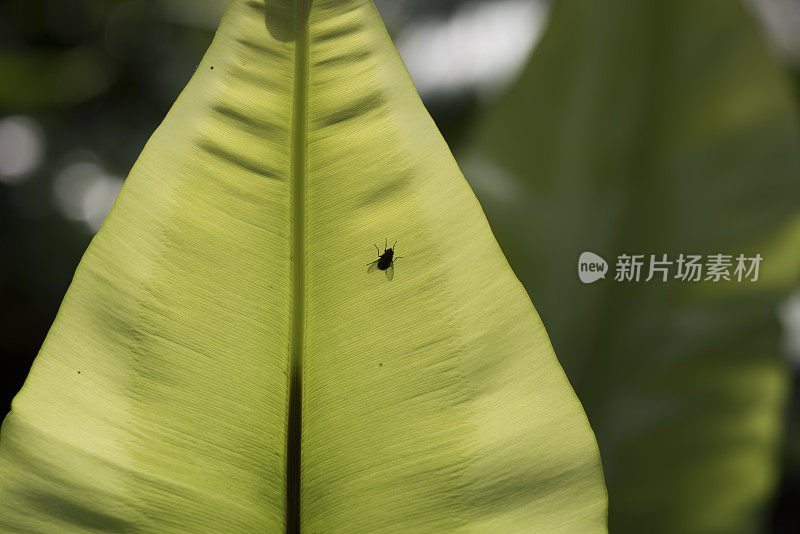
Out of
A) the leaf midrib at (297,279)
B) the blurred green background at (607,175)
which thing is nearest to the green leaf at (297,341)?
the leaf midrib at (297,279)

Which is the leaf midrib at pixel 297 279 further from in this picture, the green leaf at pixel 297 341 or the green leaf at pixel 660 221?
the green leaf at pixel 660 221

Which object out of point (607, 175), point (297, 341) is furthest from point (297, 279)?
point (607, 175)

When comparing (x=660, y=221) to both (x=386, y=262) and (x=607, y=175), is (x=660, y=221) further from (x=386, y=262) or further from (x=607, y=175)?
(x=386, y=262)

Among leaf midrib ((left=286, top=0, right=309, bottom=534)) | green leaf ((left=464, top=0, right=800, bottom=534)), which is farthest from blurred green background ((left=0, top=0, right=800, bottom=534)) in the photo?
leaf midrib ((left=286, top=0, right=309, bottom=534))

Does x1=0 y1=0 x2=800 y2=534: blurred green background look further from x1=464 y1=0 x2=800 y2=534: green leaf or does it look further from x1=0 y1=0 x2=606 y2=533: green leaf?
x1=0 y1=0 x2=606 y2=533: green leaf

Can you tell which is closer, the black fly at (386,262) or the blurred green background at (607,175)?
the black fly at (386,262)

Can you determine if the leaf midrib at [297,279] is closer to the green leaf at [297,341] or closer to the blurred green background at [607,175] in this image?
the green leaf at [297,341]

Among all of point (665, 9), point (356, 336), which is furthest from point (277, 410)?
point (665, 9)
